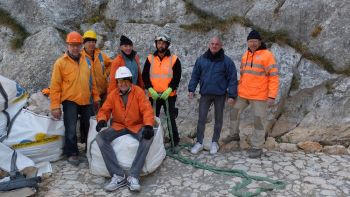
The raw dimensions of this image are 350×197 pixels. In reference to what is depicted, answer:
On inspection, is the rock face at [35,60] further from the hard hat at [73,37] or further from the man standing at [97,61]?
the hard hat at [73,37]

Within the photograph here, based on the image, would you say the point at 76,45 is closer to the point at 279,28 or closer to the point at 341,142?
the point at 279,28

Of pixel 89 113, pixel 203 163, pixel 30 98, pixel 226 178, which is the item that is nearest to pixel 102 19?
pixel 30 98

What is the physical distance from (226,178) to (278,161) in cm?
116

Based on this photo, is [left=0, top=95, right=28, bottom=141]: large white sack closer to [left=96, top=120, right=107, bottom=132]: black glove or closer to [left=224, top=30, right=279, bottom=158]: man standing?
[left=96, top=120, right=107, bottom=132]: black glove

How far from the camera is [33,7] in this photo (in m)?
8.95

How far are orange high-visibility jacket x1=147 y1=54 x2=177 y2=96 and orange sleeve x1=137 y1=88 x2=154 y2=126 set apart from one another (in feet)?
1.98

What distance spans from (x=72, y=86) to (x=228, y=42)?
3.49 meters

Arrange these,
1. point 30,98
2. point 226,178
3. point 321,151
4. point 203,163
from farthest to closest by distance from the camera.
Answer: point 30,98
point 321,151
point 203,163
point 226,178

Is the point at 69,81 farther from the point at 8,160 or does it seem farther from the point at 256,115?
the point at 256,115

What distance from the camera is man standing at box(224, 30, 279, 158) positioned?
623 cm

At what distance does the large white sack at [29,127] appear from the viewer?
20.1 feet

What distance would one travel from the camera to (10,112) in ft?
20.7

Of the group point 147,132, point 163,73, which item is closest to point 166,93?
point 163,73

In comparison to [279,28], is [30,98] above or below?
below
